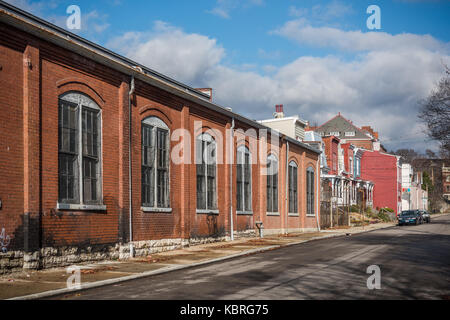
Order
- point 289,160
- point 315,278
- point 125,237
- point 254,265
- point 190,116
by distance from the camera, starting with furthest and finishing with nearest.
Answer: point 289,160 < point 190,116 < point 125,237 < point 254,265 < point 315,278

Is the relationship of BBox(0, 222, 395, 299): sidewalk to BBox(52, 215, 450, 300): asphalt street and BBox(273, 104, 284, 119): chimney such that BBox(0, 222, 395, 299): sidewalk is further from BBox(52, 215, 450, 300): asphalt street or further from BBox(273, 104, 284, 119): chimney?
BBox(273, 104, 284, 119): chimney

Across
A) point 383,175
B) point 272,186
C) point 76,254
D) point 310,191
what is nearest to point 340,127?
point 383,175

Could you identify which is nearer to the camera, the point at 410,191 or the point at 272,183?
the point at 272,183

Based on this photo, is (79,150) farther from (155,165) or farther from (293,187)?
(293,187)

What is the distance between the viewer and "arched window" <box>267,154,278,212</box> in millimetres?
29922

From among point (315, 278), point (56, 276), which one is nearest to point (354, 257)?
point (315, 278)

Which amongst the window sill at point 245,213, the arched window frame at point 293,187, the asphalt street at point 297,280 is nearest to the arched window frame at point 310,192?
the arched window frame at point 293,187

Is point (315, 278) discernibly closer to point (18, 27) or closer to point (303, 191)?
point (18, 27)

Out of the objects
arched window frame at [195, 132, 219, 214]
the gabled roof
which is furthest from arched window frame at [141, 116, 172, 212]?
the gabled roof

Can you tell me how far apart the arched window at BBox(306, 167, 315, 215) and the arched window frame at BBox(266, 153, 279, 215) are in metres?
6.19

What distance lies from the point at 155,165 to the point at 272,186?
13.1 metres

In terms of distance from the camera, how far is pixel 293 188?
111 ft
